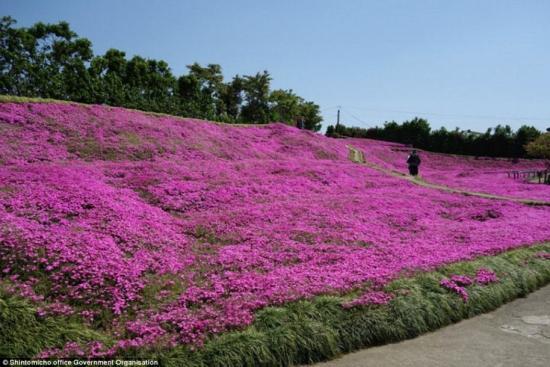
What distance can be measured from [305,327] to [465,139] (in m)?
67.8

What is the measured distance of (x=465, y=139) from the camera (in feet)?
220

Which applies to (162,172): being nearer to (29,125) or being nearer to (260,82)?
(29,125)

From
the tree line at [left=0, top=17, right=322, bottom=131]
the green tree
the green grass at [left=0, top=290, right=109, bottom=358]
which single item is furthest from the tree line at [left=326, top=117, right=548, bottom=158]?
the green grass at [left=0, top=290, right=109, bottom=358]

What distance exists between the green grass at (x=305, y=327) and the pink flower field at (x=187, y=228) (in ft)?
0.81

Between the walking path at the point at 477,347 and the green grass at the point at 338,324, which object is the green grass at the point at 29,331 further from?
the walking path at the point at 477,347

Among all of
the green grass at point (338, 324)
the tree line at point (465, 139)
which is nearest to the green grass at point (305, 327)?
the green grass at point (338, 324)

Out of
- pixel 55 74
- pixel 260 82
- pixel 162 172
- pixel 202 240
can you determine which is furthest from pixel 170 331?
pixel 260 82

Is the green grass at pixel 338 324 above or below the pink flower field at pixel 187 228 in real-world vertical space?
below

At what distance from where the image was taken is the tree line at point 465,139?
6331cm

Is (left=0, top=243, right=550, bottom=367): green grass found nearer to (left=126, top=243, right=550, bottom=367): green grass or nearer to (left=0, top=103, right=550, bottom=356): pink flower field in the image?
(left=126, top=243, right=550, bottom=367): green grass

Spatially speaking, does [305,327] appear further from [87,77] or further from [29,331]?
[87,77]

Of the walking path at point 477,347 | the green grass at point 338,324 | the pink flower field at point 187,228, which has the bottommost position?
the walking path at point 477,347

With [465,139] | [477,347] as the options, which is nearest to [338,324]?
[477,347]

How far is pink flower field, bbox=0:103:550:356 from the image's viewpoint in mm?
7969
